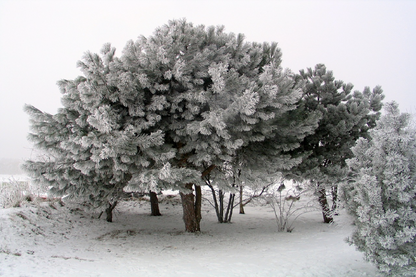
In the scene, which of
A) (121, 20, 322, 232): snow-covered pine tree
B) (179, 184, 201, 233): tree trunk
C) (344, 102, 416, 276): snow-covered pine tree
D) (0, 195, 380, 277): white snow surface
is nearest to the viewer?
(344, 102, 416, 276): snow-covered pine tree

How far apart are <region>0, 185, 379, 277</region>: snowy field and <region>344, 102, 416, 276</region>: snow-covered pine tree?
728 mm

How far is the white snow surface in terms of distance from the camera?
5426 mm

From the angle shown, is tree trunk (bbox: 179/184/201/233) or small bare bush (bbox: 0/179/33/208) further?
tree trunk (bbox: 179/184/201/233)

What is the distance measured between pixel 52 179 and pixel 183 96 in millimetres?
3741

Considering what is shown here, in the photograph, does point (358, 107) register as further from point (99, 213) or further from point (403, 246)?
point (99, 213)

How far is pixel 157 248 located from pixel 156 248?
0.03 m

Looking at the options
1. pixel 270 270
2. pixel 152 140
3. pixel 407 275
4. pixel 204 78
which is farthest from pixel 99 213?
pixel 407 275

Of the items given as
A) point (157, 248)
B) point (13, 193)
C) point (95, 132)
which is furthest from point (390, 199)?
point (13, 193)

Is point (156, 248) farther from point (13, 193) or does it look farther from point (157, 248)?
point (13, 193)

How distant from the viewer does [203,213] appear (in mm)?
15445

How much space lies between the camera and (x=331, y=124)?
9703 millimetres

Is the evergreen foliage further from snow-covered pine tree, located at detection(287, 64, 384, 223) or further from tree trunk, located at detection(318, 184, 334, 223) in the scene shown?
tree trunk, located at detection(318, 184, 334, 223)

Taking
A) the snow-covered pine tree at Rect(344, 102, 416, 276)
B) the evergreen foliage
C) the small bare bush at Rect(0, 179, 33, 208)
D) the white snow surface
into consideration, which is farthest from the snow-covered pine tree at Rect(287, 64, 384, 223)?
the small bare bush at Rect(0, 179, 33, 208)

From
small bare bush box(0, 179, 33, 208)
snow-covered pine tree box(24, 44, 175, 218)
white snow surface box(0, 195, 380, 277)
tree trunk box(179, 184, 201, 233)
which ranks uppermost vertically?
snow-covered pine tree box(24, 44, 175, 218)
